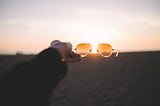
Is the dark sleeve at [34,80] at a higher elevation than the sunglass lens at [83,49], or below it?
below

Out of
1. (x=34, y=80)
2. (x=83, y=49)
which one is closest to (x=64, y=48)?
(x=34, y=80)

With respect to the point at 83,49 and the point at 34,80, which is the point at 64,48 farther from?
the point at 83,49

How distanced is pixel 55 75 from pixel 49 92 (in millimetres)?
108

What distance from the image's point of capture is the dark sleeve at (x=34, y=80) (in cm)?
183

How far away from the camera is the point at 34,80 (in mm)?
1922

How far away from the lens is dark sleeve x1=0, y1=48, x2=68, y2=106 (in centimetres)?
183

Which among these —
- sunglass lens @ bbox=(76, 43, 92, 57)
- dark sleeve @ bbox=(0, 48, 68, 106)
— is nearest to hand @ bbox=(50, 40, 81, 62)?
dark sleeve @ bbox=(0, 48, 68, 106)

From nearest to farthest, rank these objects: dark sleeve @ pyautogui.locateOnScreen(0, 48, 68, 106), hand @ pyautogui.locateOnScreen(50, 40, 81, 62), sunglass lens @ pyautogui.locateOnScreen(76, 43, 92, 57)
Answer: dark sleeve @ pyautogui.locateOnScreen(0, 48, 68, 106) < hand @ pyautogui.locateOnScreen(50, 40, 81, 62) < sunglass lens @ pyautogui.locateOnScreen(76, 43, 92, 57)

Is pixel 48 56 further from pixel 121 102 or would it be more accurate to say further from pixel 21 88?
pixel 121 102

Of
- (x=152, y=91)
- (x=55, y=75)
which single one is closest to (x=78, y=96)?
(x=152, y=91)

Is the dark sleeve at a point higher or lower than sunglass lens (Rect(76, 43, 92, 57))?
lower

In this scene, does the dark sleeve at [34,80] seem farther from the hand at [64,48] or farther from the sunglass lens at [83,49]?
the sunglass lens at [83,49]

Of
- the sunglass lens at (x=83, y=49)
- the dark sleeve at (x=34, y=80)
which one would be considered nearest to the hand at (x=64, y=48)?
the dark sleeve at (x=34, y=80)

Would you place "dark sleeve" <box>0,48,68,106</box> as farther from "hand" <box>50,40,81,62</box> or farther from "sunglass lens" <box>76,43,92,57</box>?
"sunglass lens" <box>76,43,92,57</box>
